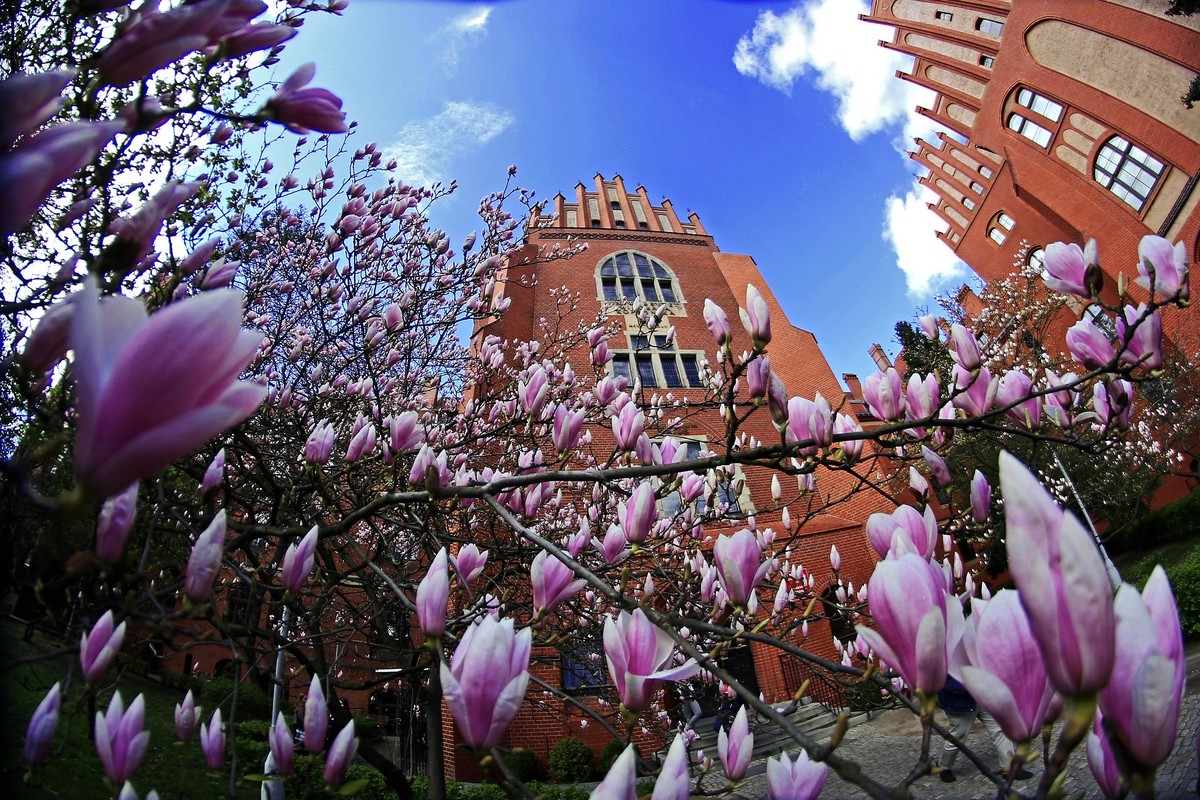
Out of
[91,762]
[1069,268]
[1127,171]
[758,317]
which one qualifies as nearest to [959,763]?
[1069,268]

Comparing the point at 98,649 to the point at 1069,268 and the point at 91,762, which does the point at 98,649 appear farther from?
the point at 91,762

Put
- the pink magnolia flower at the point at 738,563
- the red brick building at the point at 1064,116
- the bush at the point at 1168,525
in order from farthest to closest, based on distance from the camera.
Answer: the red brick building at the point at 1064,116 < the bush at the point at 1168,525 < the pink magnolia flower at the point at 738,563

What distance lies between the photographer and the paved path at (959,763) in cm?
457

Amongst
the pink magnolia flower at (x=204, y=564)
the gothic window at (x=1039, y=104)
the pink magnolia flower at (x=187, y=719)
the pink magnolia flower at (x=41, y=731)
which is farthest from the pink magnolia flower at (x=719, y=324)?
the gothic window at (x=1039, y=104)

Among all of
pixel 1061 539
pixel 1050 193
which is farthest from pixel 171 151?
pixel 1050 193

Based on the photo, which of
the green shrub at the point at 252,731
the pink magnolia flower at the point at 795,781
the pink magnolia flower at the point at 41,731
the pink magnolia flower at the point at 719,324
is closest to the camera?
the pink magnolia flower at the point at 795,781

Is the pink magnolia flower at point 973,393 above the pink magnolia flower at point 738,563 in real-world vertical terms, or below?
above

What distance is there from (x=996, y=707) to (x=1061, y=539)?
9.4 inches

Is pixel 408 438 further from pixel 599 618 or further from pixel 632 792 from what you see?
pixel 599 618

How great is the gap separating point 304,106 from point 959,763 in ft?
28.6

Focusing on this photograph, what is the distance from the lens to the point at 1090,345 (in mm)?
1585

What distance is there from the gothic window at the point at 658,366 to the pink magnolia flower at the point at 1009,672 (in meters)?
14.9

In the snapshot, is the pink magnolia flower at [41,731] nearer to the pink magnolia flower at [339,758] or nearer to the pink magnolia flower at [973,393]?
the pink magnolia flower at [339,758]

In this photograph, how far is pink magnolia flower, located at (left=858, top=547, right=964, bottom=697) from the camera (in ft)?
2.26
